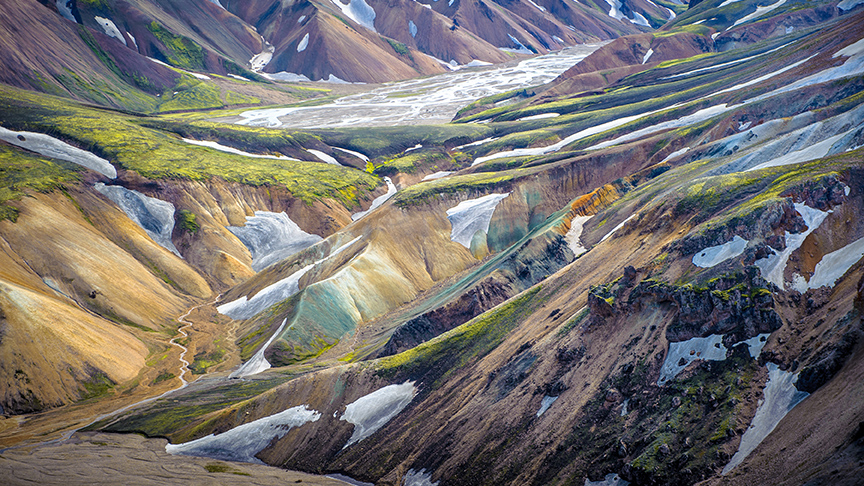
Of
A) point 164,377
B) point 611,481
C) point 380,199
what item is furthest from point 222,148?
point 611,481

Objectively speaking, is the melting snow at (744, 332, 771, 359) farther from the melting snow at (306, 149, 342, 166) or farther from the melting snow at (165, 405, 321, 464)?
the melting snow at (306, 149, 342, 166)

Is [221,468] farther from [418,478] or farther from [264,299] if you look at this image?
[264,299]

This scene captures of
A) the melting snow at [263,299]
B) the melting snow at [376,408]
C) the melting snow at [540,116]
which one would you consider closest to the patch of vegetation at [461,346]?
the melting snow at [376,408]

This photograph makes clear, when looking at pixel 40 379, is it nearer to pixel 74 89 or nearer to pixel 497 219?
pixel 497 219

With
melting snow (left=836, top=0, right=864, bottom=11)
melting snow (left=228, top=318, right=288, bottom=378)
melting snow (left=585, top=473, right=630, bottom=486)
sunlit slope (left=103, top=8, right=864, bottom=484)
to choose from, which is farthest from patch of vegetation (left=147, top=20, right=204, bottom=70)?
melting snow (left=585, top=473, right=630, bottom=486)

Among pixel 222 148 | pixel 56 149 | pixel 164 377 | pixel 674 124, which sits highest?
pixel 56 149
